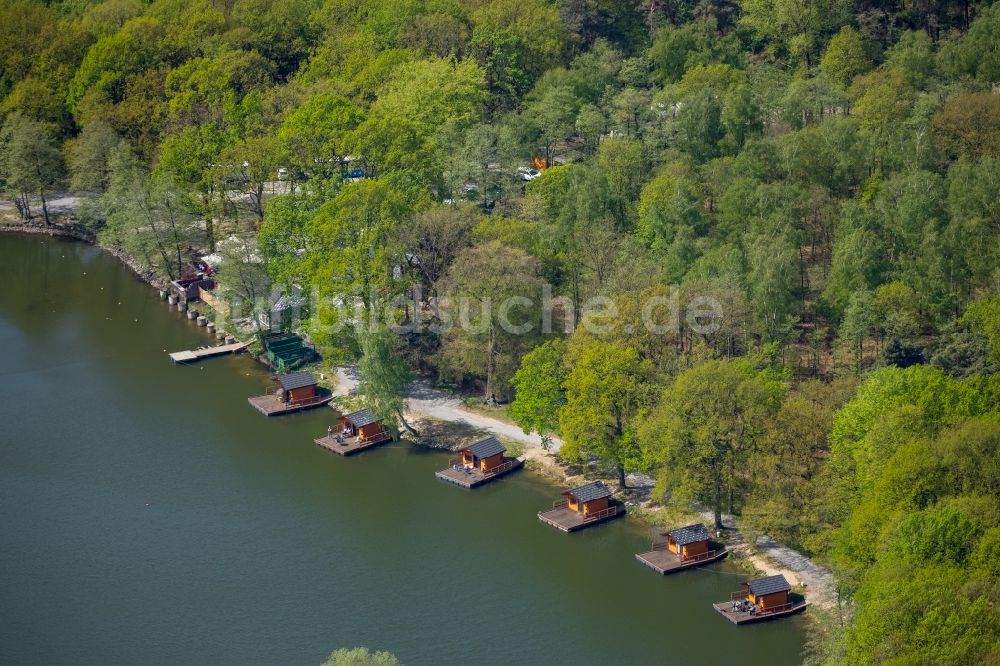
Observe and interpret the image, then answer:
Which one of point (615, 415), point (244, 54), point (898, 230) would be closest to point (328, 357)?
point (615, 415)

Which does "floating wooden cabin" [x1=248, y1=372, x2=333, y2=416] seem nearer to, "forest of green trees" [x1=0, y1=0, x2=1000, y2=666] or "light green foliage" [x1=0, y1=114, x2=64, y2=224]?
"forest of green trees" [x1=0, y1=0, x2=1000, y2=666]

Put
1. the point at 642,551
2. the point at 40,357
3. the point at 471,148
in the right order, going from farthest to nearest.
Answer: the point at 471,148 < the point at 40,357 < the point at 642,551

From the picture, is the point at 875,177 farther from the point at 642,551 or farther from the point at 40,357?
the point at 40,357

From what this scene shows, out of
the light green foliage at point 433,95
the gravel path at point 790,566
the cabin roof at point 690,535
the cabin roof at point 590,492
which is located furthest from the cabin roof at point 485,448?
the light green foliage at point 433,95

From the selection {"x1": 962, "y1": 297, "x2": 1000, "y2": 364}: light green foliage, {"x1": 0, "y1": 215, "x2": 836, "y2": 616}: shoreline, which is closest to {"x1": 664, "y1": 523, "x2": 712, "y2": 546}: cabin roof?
{"x1": 0, "y1": 215, "x2": 836, "y2": 616}: shoreline

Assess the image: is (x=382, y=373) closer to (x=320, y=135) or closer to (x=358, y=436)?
Result: (x=358, y=436)

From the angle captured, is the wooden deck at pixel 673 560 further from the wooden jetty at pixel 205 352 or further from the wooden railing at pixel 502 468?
the wooden jetty at pixel 205 352
